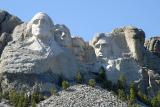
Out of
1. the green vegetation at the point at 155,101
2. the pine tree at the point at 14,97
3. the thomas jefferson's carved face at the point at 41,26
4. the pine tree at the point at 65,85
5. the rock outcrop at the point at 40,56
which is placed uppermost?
the thomas jefferson's carved face at the point at 41,26

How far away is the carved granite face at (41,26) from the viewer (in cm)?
5438

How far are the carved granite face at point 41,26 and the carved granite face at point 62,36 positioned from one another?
3.49 feet

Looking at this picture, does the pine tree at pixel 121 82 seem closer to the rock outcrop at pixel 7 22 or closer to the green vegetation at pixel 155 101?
the green vegetation at pixel 155 101

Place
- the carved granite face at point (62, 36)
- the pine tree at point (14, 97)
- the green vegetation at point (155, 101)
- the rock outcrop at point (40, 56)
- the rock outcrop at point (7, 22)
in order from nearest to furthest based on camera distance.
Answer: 1. the pine tree at point (14, 97)
2. the rock outcrop at point (40, 56)
3. the green vegetation at point (155, 101)
4. the carved granite face at point (62, 36)
5. the rock outcrop at point (7, 22)

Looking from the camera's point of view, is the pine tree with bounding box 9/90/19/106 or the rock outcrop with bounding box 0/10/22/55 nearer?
the pine tree with bounding box 9/90/19/106

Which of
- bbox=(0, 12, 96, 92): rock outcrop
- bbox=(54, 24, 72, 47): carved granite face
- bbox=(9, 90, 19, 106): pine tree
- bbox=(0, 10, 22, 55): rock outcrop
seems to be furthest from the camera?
bbox=(0, 10, 22, 55): rock outcrop

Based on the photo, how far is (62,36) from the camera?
5584 centimetres

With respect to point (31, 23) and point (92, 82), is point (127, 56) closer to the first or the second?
point (92, 82)

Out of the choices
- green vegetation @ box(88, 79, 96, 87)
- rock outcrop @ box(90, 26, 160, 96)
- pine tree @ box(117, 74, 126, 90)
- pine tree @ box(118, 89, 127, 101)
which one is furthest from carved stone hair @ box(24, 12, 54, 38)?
pine tree @ box(118, 89, 127, 101)

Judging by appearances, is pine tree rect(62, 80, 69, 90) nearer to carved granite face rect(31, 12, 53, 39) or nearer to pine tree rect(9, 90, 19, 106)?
pine tree rect(9, 90, 19, 106)

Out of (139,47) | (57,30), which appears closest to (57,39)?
(57,30)

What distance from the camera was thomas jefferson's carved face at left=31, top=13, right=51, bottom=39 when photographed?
54375 mm

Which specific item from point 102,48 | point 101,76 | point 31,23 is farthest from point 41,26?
point 102,48

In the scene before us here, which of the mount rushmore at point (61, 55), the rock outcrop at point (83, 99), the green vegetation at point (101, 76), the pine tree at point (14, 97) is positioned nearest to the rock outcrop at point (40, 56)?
the mount rushmore at point (61, 55)
